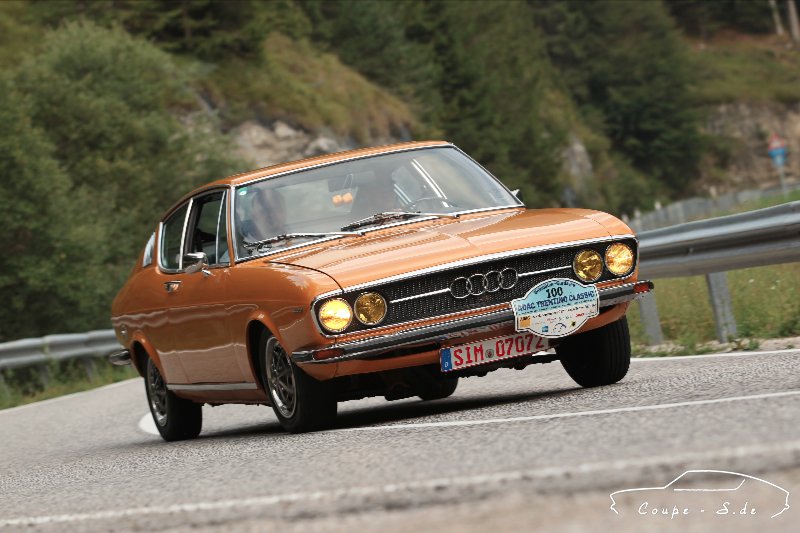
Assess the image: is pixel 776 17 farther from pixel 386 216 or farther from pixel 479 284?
pixel 479 284

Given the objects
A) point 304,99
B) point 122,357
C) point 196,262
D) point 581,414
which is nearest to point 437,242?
point 581,414

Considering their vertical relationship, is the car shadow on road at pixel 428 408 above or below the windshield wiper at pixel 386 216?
below

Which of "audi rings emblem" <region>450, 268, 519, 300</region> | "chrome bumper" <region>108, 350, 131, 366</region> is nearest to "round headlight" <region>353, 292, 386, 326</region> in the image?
"audi rings emblem" <region>450, 268, 519, 300</region>

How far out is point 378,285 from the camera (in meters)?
8.30

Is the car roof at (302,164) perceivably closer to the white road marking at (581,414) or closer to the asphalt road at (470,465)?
the asphalt road at (470,465)

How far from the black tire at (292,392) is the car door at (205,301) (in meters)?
0.42

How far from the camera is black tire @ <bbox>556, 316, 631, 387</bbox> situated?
30.0 ft

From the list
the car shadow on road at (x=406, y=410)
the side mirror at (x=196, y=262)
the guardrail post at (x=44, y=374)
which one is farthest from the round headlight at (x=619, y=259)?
the guardrail post at (x=44, y=374)

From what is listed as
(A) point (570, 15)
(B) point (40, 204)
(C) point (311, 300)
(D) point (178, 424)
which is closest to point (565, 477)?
(C) point (311, 300)

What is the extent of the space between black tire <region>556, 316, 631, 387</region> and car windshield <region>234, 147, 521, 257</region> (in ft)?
3.52

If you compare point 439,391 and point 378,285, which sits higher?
point 378,285

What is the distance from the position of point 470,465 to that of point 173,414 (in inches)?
204

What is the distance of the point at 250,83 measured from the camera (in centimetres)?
5606

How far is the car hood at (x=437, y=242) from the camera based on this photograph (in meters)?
8.38
